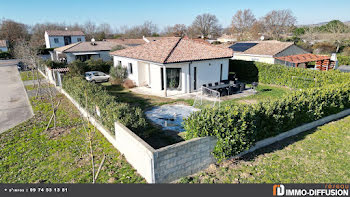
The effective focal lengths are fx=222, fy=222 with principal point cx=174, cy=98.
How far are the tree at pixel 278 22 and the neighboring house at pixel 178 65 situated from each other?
187 feet

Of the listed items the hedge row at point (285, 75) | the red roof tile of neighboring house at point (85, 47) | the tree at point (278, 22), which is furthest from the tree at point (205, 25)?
the hedge row at point (285, 75)

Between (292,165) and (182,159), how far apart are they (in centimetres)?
411

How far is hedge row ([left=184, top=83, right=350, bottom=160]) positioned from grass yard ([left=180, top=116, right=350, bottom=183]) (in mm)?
600

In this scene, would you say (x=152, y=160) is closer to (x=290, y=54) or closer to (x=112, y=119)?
(x=112, y=119)

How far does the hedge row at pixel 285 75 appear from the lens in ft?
57.4

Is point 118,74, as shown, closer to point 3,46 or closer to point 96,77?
point 96,77

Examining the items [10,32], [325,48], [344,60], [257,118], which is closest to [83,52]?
[257,118]

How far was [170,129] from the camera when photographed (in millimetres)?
11461

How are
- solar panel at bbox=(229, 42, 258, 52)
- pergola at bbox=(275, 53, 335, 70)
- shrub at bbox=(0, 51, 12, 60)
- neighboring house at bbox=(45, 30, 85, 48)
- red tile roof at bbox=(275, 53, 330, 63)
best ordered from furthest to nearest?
1. neighboring house at bbox=(45, 30, 85, 48)
2. shrub at bbox=(0, 51, 12, 60)
3. solar panel at bbox=(229, 42, 258, 52)
4. pergola at bbox=(275, 53, 335, 70)
5. red tile roof at bbox=(275, 53, 330, 63)

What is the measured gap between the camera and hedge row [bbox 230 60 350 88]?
17484 mm

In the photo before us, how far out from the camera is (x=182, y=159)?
23.9 feet

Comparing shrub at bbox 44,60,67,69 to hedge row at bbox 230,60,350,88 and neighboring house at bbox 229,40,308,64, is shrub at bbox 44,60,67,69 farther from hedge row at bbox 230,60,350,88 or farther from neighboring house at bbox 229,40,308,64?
neighboring house at bbox 229,40,308,64

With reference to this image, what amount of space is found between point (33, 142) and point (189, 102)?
10005 millimetres

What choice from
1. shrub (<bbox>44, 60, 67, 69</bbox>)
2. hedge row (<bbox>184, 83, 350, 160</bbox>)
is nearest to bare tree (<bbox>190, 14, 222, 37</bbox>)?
shrub (<bbox>44, 60, 67, 69</bbox>)
